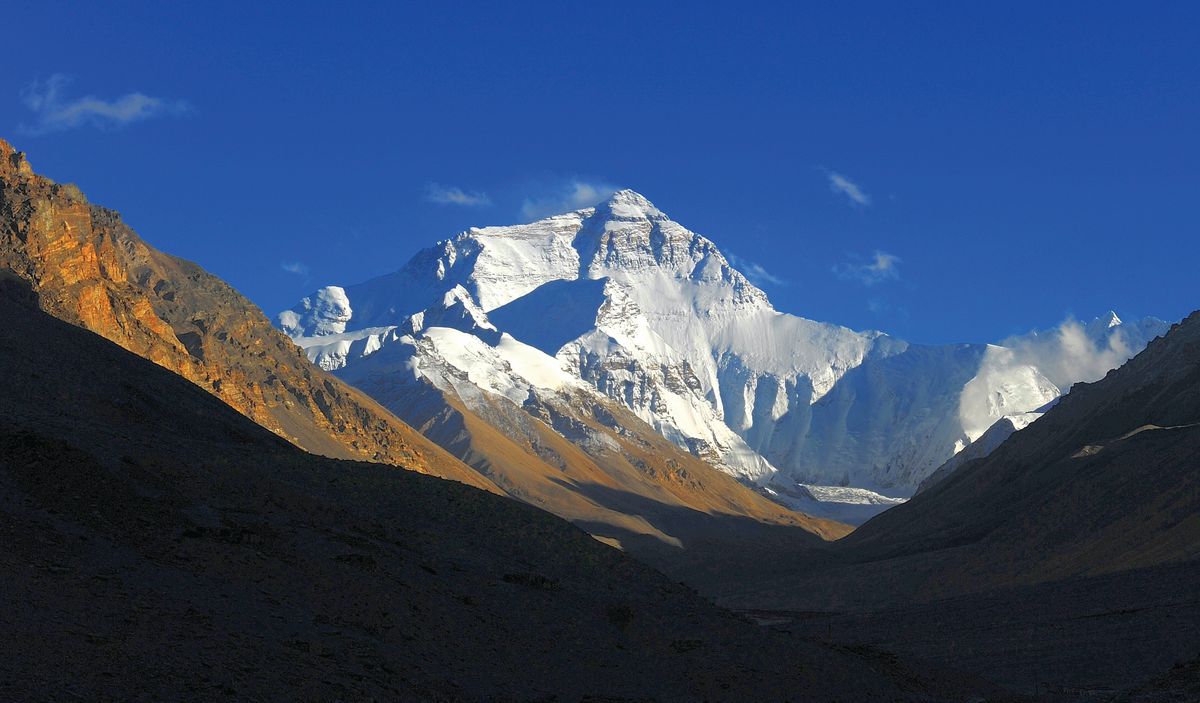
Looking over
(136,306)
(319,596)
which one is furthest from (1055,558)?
(136,306)

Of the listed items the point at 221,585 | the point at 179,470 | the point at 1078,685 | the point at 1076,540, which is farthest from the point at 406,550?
the point at 1076,540

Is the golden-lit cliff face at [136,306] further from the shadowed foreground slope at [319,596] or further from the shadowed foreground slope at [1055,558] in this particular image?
the shadowed foreground slope at [319,596]

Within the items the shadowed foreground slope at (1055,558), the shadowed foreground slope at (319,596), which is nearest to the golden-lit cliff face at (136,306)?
the shadowed foreground slope at (1055,558)

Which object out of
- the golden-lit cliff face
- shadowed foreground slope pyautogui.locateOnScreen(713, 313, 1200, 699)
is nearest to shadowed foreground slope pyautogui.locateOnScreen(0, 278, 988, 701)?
shadowed foreground slope pyautogui.locateOnScreen(713, 313, 1200, 699)

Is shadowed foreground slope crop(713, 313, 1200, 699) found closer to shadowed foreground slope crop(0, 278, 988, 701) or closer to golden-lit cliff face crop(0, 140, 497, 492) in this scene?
shadowed foreground slope crop(0, 278, 988, 701)

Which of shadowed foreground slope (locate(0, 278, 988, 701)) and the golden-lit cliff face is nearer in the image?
Result: shadowed foreground slope (locate(0, 278, 988, 701))

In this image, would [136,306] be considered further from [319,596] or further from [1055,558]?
[319,596]

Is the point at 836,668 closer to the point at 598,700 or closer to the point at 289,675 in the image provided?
the point at 598,700
